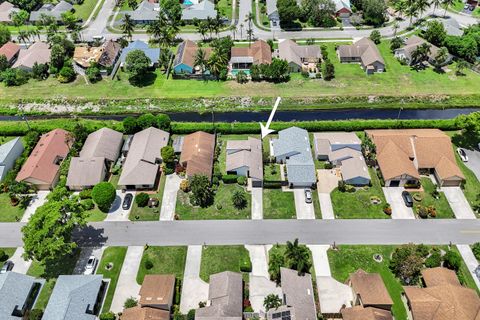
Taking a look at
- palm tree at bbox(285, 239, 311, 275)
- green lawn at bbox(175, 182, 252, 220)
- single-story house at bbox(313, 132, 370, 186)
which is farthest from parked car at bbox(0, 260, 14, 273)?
single-story house at bbox(313, 132, 370, 186)

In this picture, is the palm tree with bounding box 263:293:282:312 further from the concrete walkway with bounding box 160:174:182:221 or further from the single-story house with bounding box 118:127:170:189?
the single-story house with bounding box 118:127:170:189

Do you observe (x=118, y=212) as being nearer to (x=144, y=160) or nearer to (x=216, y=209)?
(x=144, y=160)

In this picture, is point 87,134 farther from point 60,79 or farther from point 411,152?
point 411,152

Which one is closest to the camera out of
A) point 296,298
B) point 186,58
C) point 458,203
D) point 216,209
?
point 296,298

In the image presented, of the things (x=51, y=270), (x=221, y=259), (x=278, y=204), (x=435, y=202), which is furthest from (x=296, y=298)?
(x=51, y=270)

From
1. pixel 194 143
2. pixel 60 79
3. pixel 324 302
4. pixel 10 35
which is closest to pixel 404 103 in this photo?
pixel 194 143

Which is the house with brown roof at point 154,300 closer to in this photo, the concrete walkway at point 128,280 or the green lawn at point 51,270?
the concrete walkway at point 128,280
